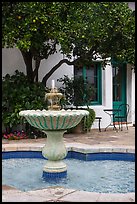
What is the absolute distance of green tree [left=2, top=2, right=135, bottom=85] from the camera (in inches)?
314

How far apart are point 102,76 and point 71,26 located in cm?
475

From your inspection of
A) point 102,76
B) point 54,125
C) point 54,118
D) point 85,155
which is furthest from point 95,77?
point 54,118

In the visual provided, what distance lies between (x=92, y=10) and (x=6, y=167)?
4.11 metres

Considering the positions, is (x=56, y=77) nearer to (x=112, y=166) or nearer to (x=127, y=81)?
(x=127, y=81)

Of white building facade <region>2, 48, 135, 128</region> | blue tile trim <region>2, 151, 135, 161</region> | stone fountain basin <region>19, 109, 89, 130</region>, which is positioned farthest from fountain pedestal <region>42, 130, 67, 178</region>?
white building facade <region>2, 48, 135, 128</region>

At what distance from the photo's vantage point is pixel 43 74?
11.8 metres

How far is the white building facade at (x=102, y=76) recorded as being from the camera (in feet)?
37.0

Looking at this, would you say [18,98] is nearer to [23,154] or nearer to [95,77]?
[23,154]

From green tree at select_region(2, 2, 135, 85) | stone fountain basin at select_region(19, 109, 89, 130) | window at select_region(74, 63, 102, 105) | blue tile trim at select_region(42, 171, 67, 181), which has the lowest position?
blue tile trim at select_region(42, 171, 67, 181)

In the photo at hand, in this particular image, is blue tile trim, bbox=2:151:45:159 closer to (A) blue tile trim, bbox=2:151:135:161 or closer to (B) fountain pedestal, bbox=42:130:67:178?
(A) blue tile trim, bbox=2:151:135:161

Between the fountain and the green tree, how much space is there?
242cm

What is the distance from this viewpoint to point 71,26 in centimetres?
826

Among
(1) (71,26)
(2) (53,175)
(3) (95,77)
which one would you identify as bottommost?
(2) (53,175)

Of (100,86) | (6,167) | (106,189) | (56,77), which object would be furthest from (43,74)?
(106,189)
